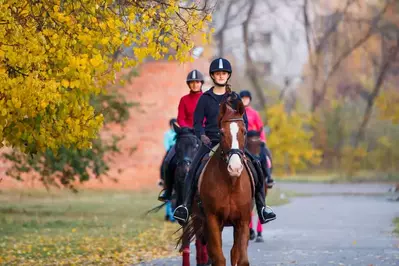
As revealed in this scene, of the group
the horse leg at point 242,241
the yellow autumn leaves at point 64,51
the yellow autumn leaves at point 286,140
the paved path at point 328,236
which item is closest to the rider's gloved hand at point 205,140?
the horse leg at point 242,241

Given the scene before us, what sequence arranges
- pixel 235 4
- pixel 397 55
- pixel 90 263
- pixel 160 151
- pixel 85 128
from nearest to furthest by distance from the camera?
1. pixel 85 128
2. pixel 90 263
3. pixel 160 151
4. pixel 397 55
5. pixel 235 4

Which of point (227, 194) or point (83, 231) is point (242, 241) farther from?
point (83, 231)

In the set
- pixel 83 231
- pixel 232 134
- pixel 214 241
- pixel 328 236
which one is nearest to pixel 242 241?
pixel 214 241

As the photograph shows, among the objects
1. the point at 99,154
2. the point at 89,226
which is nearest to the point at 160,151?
the point at 99,154

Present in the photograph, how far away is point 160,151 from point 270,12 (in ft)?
53.0

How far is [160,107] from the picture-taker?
43.1 meters

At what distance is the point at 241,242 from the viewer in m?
11.3

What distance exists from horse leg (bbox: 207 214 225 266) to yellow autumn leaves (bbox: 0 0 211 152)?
7.95 feet

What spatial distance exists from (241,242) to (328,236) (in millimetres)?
8187

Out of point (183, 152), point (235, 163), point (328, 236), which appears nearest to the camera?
point (235, 163)

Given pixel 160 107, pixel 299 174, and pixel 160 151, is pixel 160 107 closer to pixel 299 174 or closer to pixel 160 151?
pixel 160 151

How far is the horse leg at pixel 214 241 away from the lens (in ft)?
37.1

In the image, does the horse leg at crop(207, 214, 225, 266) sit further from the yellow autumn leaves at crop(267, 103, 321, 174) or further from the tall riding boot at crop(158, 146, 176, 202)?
the yellow autumn leaves at crop(267, 103, 321, 174)

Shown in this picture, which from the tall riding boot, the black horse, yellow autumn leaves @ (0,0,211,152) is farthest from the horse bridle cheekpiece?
the tall riding boot
